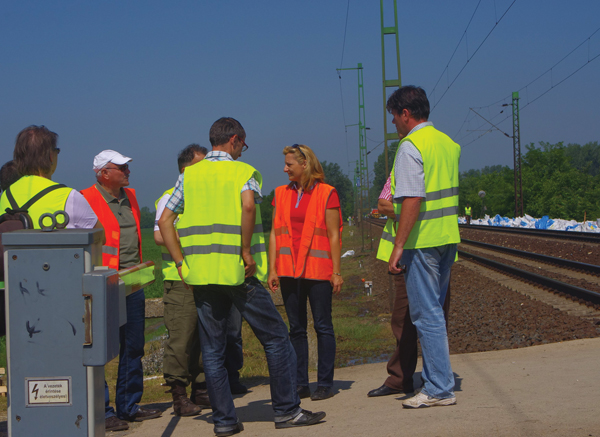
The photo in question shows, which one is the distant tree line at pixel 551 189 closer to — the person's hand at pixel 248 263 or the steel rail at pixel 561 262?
the steel rail at pixel 561 262

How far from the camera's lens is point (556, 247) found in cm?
2128

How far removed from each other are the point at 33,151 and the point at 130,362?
1895mm

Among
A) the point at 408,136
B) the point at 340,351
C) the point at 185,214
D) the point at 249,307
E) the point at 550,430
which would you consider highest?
the point at 408,136

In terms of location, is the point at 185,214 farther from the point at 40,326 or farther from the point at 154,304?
the point at 154,304

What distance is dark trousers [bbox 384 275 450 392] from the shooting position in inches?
179

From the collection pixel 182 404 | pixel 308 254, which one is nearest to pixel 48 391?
pixel 182 404

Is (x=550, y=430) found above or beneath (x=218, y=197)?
beneath

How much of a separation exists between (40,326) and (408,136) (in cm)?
269

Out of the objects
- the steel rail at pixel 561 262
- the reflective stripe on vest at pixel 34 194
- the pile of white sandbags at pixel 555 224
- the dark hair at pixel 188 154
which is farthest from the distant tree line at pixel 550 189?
the reflective stripe on vest at pixel 34 194

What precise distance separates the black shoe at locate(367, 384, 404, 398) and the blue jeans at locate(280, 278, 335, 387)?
440 millimetres

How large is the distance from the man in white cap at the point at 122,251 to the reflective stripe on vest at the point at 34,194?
1.11 metres

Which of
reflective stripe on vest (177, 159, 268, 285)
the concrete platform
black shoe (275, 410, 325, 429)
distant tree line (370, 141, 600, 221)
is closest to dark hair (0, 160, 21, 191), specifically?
reflective stripe on vest (177, 159, 268, 285)

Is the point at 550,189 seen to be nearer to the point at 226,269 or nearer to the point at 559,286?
the point at 559,286

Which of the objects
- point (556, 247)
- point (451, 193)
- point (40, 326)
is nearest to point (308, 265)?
point (451, 193)
